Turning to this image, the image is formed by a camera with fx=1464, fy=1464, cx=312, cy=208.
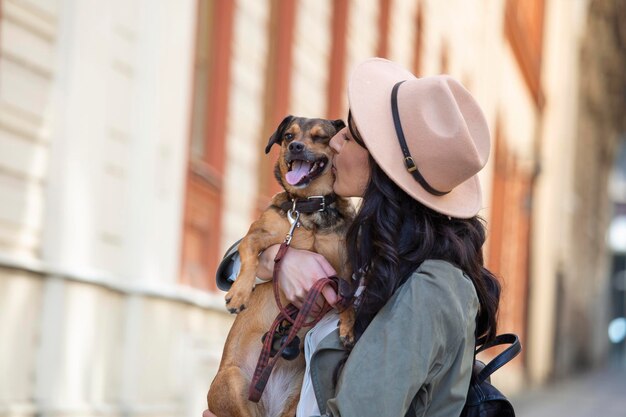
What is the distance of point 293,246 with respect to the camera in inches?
155

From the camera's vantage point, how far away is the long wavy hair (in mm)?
3273

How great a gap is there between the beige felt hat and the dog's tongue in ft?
2.42

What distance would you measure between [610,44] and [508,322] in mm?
22810

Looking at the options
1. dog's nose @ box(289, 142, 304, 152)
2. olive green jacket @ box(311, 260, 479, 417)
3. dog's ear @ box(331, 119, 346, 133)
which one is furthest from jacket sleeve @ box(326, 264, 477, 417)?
dog's ear @ box(331, 119, 346, 133)

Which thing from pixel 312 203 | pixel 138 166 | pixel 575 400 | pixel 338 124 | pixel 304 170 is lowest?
pixel 575 400

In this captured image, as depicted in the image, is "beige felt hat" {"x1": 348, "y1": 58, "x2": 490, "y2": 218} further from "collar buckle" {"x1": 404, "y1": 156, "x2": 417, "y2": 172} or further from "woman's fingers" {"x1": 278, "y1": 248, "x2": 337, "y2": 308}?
"woman's fingers" {"x1": 278, "y1": 248, "x2": 337, "y2": 308}

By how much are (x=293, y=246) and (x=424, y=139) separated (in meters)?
0.70

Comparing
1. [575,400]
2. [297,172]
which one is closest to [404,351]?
[297,172]

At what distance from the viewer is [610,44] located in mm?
45844

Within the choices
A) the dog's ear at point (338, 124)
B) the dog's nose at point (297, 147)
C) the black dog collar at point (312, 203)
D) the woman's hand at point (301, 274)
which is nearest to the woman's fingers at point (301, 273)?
the woman's hand at point (301, 274)

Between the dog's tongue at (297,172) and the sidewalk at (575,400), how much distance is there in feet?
45.8

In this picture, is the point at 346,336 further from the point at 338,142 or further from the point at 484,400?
the point at 338,142

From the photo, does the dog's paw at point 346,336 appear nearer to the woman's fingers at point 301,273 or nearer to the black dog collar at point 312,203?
the woman's fingers at point 301,273

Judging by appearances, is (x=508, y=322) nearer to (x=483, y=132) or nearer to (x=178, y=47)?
(x=178, y=47)
